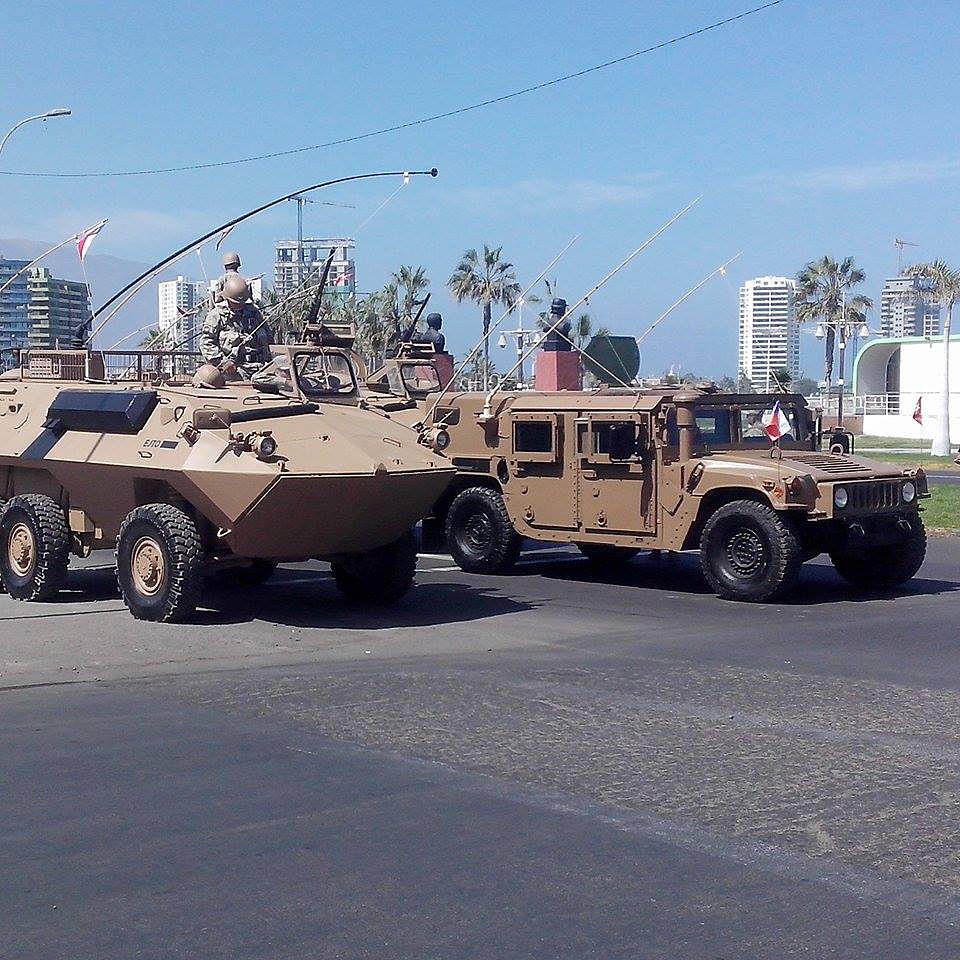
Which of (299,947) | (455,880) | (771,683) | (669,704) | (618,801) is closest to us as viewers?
(299,947)

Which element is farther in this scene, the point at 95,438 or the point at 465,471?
the point at 465,471

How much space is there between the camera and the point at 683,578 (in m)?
15.8

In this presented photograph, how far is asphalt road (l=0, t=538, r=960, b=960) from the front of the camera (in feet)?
16.6

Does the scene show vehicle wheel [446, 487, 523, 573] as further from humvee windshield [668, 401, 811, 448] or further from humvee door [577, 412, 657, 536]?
humvee windshield [668, 401, 811, 448]

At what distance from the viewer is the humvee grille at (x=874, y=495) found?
13.7 meters

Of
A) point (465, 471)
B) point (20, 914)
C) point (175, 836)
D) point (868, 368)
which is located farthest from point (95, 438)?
point (868, 368)

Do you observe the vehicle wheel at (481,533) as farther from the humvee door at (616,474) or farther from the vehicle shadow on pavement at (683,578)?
the humvee door at (616,474)

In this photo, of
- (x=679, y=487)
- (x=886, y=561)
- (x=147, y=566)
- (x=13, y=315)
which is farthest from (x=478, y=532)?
(x=13, y=315)

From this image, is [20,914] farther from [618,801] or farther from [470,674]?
[470,674]

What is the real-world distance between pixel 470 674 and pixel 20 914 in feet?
16.5

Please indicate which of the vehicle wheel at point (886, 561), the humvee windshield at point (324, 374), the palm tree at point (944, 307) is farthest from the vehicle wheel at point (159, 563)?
the palm tree at point (944, 307)

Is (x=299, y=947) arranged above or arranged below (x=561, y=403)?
below

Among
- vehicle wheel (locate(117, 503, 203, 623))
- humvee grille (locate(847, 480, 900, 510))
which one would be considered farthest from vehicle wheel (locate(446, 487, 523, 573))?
vehicle wheel (locate(117, 503, 203, 623))

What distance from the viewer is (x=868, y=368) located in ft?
214
